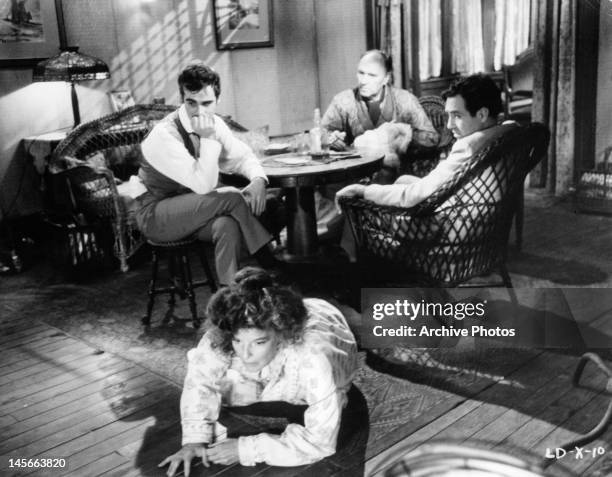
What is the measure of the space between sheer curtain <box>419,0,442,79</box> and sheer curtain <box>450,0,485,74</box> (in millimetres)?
262

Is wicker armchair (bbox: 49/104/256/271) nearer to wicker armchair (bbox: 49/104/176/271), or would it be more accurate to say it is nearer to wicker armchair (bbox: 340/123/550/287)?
wicker armchair (bbox: 49/104/176/271)

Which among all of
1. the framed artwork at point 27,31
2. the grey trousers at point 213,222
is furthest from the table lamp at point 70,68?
the grey trousers at point 213,222

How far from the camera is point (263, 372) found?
2115 millimetres

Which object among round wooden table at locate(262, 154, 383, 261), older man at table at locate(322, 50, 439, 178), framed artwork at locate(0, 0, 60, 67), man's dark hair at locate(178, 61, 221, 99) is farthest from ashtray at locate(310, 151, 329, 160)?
framed artwork at locate(0, 0, 60, 67)

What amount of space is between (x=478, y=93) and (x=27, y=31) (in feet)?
11.5

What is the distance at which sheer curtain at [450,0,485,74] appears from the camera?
26.6 feet

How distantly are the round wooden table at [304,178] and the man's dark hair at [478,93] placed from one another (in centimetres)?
76

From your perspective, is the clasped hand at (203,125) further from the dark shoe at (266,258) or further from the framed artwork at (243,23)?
the framed artwork at (243,23)

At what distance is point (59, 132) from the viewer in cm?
485

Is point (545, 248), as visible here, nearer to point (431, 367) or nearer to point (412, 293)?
point (412, 293)

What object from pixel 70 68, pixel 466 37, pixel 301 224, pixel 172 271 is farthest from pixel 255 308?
pixel 466 37

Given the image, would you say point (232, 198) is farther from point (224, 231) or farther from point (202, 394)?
point (202, 394)

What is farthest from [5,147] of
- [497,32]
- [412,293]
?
[497,32]

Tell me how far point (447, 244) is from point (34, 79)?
10.9 ft
